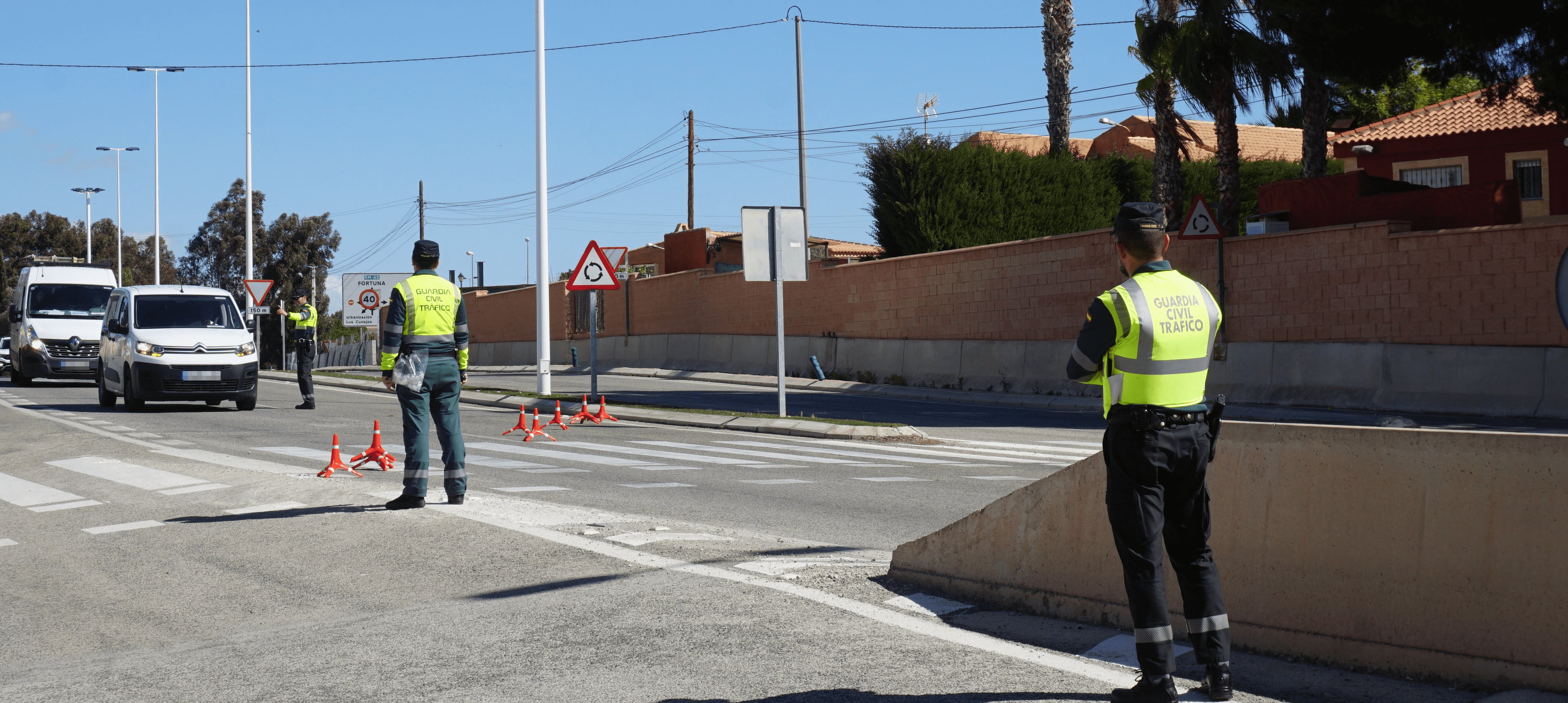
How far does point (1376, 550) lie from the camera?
481 centimetres

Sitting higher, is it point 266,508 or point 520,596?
point 266,508

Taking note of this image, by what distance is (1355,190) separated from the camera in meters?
21.9

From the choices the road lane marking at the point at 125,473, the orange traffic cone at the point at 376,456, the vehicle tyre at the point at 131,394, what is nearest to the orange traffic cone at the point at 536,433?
the orange traffic cone at the point at 376,456

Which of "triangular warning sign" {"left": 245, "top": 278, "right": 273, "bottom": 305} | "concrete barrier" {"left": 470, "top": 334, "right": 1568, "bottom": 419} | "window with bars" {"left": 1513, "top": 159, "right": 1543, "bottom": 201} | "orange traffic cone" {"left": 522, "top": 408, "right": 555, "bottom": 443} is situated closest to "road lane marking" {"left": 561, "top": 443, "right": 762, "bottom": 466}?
"orange traffic cone" {"left": 522, "top": 408, "right": 555, "bottom": 443}

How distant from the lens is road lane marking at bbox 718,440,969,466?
13695mm

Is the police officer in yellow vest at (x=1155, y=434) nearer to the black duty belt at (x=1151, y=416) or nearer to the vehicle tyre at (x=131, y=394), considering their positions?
the black duty belt at (x=1151, y=416)

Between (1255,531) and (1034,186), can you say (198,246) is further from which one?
(1255,531)

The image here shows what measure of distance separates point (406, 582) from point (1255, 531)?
422cm

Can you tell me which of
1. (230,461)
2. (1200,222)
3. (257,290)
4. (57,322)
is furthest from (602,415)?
(257,290)

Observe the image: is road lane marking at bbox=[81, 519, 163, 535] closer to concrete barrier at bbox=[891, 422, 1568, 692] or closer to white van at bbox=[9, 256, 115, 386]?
concrete barrier at bbox=[891, 422, 1568, 692]

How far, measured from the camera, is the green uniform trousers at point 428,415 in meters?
9.05

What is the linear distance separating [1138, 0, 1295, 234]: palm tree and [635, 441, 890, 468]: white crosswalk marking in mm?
13679

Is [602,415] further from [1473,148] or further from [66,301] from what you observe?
[1473,148]

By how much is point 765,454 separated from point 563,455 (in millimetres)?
2150
